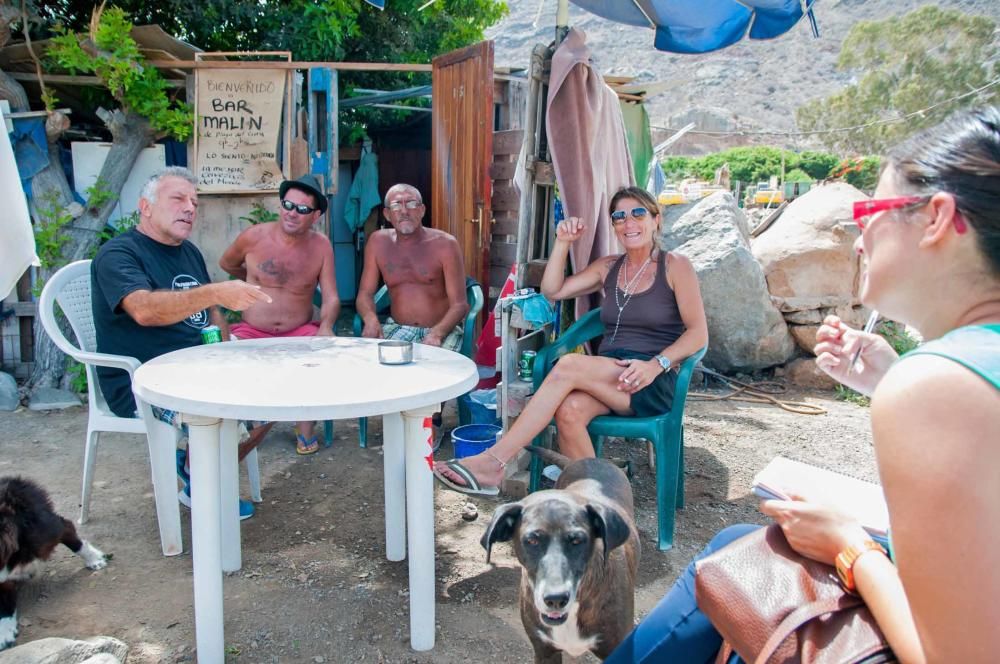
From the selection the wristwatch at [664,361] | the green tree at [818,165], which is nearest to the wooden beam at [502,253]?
the wristwatch at [664,361]

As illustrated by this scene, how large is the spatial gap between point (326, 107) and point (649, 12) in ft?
10.2

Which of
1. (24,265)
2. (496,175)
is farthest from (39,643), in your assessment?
(496,175)

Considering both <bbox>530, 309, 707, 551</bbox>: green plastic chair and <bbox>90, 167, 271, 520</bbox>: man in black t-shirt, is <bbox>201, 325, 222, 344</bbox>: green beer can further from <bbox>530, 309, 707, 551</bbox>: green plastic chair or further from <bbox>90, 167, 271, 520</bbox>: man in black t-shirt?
<bbox>530, 309, 707, 551</bbox>: green plastic chair

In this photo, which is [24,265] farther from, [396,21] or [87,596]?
[396,21]

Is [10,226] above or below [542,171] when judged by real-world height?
below

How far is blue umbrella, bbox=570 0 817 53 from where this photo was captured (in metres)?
4.18

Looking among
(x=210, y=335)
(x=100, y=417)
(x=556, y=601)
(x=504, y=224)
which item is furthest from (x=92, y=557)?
(x=504, y=224)

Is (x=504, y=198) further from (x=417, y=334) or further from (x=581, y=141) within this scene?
(x=581, y=141)

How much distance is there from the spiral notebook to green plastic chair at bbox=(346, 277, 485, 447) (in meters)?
3.04

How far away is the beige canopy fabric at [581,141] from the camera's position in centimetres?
370

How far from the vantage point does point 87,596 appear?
271 cm

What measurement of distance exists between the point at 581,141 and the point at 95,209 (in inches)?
161

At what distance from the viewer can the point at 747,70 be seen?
5828 centimetres

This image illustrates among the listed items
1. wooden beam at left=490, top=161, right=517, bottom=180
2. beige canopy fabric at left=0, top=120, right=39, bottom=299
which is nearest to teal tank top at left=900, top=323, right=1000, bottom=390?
beige canopy fabric at left=0, top=120, right=39, bottom=299
